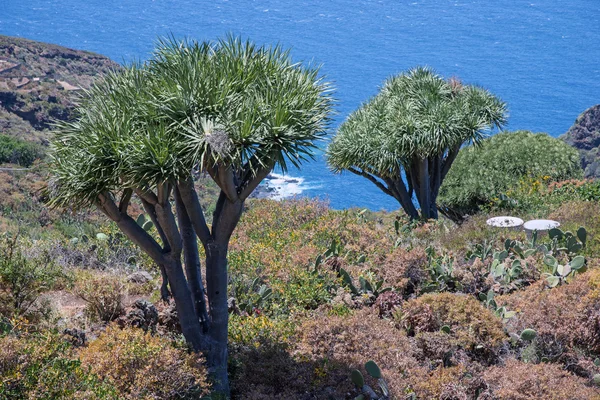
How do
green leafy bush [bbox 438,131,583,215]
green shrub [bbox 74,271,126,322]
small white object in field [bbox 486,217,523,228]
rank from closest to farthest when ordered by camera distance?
green shrub [bbox 74,271,126,322]
small white object in field [bbox 486,217,523,228]
green leafy bush [bbox 438,131,583,215]

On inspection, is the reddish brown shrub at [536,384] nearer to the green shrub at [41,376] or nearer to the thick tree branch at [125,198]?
the green shrub at [41,376]

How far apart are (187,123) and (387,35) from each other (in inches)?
3068

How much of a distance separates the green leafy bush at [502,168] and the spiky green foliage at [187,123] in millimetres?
13836

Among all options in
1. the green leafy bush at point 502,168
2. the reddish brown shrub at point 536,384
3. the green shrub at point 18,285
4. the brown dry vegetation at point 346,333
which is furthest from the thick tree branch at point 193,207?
the green leafy bush at point 502,168

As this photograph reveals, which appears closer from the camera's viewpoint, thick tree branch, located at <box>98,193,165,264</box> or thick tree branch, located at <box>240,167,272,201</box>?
thick tree branch, located at <box>240,167,272,201</box>

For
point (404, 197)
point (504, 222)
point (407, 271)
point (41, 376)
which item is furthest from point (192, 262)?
point (404, 197)

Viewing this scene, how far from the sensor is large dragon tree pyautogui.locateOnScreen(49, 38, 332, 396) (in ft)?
19.8

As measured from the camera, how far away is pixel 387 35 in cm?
8088

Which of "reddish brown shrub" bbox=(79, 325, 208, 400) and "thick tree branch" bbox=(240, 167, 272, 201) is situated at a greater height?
"thick tree branch" bbox=(240, 167, 272, 201)

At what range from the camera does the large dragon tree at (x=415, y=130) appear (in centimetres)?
1503

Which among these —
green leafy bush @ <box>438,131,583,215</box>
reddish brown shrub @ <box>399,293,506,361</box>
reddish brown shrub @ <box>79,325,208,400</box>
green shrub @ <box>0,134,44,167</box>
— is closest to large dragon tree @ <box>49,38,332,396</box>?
reddish brown shrub @ <box>79,325,208,400</box>

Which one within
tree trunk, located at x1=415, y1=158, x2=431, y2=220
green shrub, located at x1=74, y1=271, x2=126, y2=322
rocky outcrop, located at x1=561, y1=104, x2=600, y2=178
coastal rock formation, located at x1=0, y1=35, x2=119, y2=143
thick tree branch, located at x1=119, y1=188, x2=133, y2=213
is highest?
coastal rock formation, located at x1=0, y1=35, x2=119, y2=143

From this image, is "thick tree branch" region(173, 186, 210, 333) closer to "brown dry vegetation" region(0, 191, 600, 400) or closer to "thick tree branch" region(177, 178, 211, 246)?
"thick tree branch" region(177, 178, 211, 246)

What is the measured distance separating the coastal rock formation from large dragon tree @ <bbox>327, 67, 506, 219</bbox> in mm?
15437
